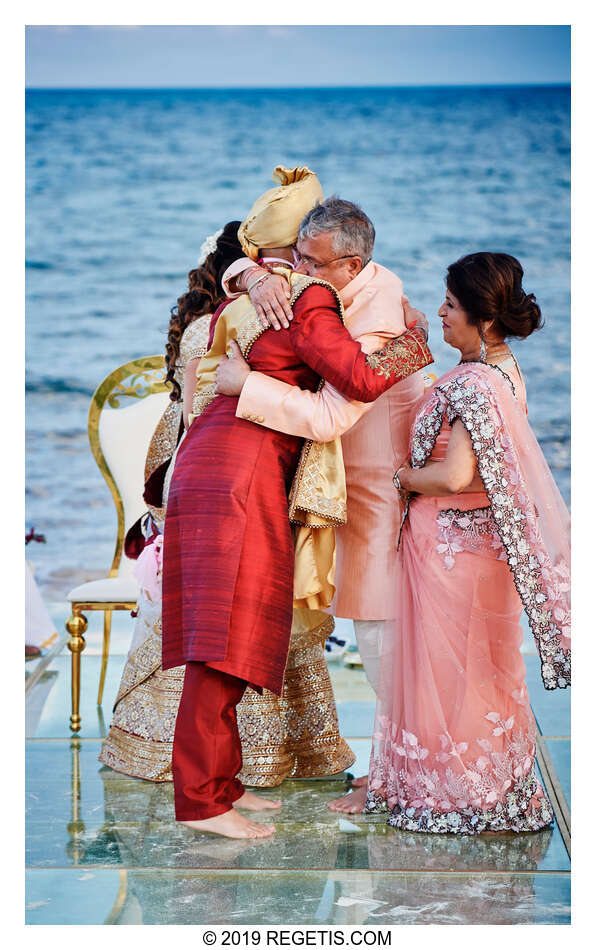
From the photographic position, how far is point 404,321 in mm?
2975

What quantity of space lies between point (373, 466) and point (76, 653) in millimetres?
1418

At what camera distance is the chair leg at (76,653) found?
385 centimetres

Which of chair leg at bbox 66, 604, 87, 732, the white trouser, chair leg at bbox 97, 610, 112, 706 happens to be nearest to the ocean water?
chair leg at bbox 97, 610, 112, 706

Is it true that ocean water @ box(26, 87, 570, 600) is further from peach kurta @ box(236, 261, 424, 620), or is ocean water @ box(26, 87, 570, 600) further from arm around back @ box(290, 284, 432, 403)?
arm around back @ box(290, 284, 432, 403)

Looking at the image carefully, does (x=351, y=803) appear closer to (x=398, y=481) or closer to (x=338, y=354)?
(x=398, y=481)

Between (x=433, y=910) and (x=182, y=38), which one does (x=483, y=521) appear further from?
(x=182, y=38)

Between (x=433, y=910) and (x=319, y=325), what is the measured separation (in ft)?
4.64

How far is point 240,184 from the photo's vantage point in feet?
34.1

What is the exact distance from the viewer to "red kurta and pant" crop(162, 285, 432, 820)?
9.08 ft

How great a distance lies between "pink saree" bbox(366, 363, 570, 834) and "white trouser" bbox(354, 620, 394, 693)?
0.09 metres

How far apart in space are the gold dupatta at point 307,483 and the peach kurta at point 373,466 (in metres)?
0.10

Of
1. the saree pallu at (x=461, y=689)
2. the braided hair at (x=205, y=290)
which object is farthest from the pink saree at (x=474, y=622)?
the braided hair at (x=205, y=290)

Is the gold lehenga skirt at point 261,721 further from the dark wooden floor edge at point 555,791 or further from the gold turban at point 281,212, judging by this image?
the gold turban at point 281,212

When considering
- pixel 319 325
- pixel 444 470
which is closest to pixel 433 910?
pixel 444 470
